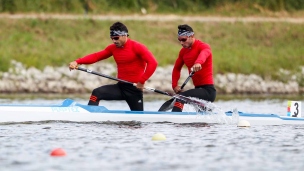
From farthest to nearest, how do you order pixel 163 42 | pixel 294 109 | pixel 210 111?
pixel 163 42, pixel 294 109, pixel 210 111

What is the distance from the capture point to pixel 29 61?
37344 millimetres

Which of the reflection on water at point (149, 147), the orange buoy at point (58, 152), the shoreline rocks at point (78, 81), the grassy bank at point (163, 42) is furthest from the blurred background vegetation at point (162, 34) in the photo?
the orange buoy at point (58, 152)

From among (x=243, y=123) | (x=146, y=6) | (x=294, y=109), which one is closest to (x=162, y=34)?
(x=146, y=6)

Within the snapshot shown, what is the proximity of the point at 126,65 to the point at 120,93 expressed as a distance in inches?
24.1

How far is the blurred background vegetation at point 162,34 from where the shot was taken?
3912 cm

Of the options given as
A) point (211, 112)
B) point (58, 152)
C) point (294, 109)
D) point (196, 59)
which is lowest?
point (58, 152)

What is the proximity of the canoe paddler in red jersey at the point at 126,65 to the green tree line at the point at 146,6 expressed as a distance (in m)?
27.0

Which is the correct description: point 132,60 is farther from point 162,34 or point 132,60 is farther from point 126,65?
point 162,34

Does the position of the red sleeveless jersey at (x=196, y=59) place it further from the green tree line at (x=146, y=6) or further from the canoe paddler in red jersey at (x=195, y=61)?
the green tree line at (x=146, y=6)

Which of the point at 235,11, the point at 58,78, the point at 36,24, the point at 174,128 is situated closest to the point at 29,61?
the point at 58,78

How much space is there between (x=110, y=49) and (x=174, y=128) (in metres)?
2.27

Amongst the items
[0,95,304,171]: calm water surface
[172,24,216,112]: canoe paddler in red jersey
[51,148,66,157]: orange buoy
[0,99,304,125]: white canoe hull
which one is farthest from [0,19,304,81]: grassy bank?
[51,148,66,157]: orange buoy

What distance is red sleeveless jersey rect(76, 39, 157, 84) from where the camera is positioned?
19297mm

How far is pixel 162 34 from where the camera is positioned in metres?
43.4
